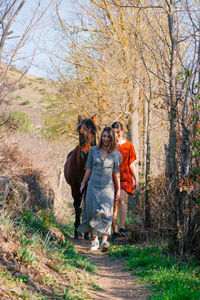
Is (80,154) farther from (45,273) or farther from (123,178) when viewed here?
(45,273)

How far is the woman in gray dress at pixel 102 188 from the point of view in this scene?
5.88 m

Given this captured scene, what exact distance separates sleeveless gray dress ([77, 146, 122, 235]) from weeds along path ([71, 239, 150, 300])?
0.54 metres

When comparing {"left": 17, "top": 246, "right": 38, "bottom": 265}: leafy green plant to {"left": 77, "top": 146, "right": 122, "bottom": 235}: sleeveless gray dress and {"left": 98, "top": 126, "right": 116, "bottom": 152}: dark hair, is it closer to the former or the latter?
{"left": 77, "top": 146, "right": 122, "bottom": 235}: sleeveless gray dress

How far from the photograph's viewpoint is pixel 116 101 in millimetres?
12094

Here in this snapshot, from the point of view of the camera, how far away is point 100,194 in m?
5.96

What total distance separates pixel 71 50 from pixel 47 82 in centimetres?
365

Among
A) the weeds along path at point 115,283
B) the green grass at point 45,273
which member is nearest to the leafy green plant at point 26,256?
the green grass at point 45,273

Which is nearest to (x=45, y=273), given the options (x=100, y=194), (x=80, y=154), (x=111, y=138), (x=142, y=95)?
(x=100, y=194)

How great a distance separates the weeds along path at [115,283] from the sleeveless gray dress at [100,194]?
0.54 m

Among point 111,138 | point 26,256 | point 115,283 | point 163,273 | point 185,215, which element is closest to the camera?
point 26,256

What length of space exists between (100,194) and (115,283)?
5.81 ft

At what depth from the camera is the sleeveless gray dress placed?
5.88 meters

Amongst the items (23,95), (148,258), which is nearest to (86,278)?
(148,258)

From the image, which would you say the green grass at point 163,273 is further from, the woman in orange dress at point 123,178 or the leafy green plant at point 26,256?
the leafy green plant at point 26,256
